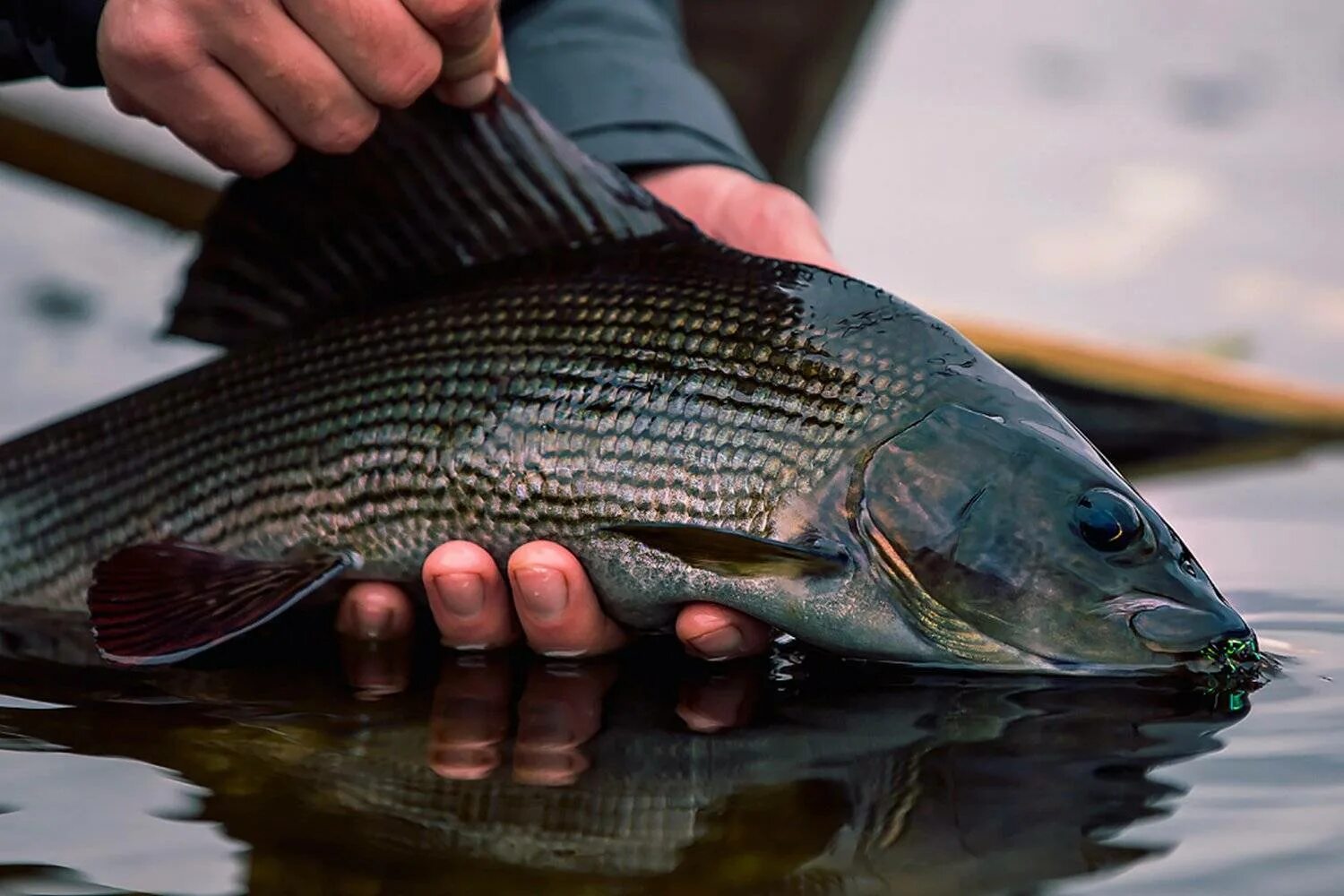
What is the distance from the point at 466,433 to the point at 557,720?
58cm

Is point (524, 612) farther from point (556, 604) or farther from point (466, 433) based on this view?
point (466, 433)

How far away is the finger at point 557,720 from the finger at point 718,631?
0.47ft

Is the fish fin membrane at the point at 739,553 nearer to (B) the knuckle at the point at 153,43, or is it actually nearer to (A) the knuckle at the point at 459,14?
(A) the knuckle at the point at 459,14

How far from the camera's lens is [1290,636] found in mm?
2566

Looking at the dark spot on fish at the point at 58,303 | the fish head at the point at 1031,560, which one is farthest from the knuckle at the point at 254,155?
the dark spot on fish at the point at 58,303

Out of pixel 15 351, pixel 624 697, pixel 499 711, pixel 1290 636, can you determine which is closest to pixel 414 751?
pixel 499 711

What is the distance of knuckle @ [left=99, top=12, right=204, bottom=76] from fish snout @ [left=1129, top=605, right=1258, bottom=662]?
1.71 meters

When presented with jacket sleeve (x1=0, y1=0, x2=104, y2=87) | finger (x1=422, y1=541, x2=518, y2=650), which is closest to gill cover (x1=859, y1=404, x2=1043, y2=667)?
finger (x1=422, y1=541, x2=518, y2=650)

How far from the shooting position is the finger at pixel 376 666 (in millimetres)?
2393

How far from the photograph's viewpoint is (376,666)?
255 centimetres

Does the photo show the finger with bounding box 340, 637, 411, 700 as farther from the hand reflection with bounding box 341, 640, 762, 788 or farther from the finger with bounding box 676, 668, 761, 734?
the finger with bounding box 676, 668, 761, 734

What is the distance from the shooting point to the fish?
230 centimetres

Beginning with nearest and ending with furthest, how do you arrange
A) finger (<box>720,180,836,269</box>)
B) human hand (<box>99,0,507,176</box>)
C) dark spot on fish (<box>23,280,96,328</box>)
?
human hand (<box>99,0,507,176</box>) < finger (<box>720,180,836,269</box>) < dark spot on fish (<box>23,280,96,328</box>)

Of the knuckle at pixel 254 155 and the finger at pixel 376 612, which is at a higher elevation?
the knuckle at pixel 254 155
